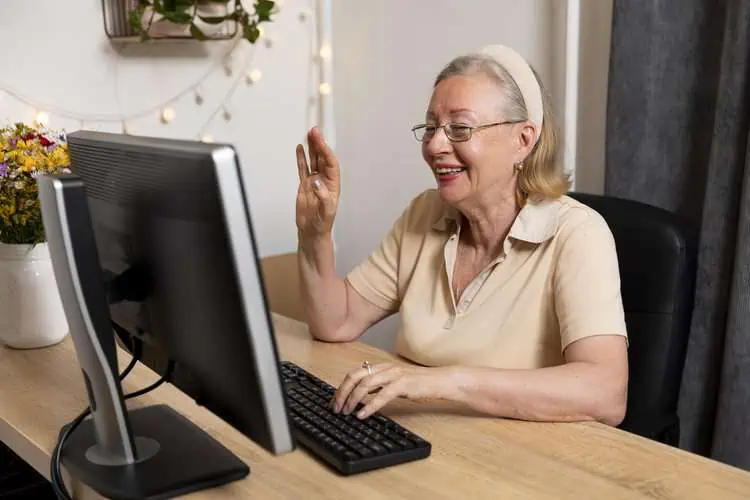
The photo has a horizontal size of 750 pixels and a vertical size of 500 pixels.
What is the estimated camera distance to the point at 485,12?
2459mm

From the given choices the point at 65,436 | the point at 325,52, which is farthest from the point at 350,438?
the point at 325,52

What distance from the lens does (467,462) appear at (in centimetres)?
120

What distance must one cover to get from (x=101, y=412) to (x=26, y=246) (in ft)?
2.18

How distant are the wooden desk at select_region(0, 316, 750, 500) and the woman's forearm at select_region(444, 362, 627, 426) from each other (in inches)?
0.9

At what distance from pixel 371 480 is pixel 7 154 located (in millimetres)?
959

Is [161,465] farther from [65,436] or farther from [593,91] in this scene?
[593,91]

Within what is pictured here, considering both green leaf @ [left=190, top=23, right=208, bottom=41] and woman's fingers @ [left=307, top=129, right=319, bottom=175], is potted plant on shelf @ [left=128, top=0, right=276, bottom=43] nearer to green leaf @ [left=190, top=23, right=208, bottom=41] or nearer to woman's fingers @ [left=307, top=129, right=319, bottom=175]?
green leaf @ [left=190, top=23, right=208, bottom=41]

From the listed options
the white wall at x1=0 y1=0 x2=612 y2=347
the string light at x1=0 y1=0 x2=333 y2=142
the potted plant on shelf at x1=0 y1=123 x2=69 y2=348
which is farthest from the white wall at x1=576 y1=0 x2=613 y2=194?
the potted plant on shelf at x1=0 y1=123 x2=69 y2=348

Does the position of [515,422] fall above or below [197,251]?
below

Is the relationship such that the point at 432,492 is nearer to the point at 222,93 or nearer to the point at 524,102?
the point at 524,102

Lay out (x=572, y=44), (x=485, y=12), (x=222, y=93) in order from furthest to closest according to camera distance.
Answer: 1. (x=222, y=93)
2. (x=485, y=12)
3. (x=572, y=44)

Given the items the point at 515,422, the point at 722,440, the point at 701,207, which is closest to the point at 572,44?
the point at 701,207

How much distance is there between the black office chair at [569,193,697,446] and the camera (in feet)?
5.23

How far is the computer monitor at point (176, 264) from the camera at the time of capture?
Answer: 867 mm
